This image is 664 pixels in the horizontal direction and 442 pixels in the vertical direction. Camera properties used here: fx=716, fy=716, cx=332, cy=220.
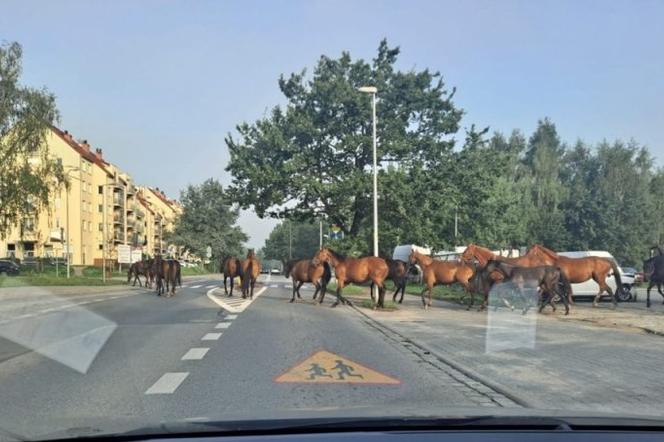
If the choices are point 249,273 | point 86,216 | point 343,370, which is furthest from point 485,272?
point 86,216

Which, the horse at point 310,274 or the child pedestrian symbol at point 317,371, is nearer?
the child pedestrian symbol at point 317,371

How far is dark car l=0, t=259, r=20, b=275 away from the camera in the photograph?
54.8m

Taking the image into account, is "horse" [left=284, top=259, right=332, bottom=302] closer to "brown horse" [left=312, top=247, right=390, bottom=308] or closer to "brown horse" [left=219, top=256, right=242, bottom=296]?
"brown horse" [left=312, top=247, right=390, bottom=308]

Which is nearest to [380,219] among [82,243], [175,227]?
[82,243]

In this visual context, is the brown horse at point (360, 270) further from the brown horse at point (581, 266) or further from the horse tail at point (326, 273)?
the brown horse at point (581, 266)

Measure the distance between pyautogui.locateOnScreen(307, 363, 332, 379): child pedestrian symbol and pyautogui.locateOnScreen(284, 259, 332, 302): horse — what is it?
48.9ft

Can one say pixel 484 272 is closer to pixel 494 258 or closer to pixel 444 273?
pixel 494 258

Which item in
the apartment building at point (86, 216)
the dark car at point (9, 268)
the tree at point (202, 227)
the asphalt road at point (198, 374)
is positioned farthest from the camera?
the tree at point (202, 227)

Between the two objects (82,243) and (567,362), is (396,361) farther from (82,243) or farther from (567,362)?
(82,243)

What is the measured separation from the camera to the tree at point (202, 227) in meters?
105

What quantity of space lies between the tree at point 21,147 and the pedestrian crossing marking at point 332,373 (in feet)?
135

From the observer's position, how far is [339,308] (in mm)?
23297

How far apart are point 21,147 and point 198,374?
4292cm

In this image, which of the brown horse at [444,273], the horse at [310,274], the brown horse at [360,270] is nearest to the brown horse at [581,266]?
the brown horse at [444,273]
